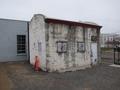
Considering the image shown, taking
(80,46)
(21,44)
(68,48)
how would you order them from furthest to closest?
(21,44) → (80,46) → (68,48)

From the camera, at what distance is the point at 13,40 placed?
18.8 m

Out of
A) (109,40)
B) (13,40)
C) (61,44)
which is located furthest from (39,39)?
(109,40)

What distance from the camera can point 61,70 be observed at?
47.4 ft

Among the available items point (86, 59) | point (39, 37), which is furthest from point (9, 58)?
point (86, 59)

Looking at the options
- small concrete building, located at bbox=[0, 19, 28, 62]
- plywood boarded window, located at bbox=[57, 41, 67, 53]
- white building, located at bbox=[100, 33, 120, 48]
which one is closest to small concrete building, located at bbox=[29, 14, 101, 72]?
plywood boarded window, located at bbox=[57, 41, 67, 53]

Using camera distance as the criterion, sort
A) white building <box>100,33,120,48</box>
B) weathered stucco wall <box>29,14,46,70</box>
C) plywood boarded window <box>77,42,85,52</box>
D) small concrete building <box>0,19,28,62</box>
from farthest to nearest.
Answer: white building <box>100,33,120,48</box>, small concrete building <box>0,19,28,62</box>, plywood boarded window <box>77,42,85,52</box>, weathered stucco wall <box>29,14,46,70</box>

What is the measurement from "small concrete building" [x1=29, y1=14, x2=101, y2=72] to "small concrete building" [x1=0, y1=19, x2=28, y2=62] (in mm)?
2737

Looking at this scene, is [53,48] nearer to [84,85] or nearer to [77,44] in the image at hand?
[77,44]

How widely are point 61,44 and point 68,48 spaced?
0.79m

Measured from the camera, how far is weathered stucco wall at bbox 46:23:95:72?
45.9 feet

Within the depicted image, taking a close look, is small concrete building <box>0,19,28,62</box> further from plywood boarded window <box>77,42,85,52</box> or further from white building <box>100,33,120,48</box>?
white building <box>100,33,120,48</box>

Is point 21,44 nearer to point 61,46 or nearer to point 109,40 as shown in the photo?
point 61,46

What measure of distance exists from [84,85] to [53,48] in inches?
194

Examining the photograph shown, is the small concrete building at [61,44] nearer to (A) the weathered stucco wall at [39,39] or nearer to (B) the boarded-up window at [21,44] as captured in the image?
(A) the weathered stucco wall at [39,39]
